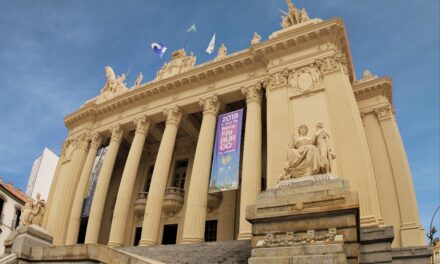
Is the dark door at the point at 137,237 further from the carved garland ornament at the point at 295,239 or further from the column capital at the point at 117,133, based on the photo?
the carved garland ornament at the point at 295,239

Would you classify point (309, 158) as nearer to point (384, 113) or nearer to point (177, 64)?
point (384, 113)

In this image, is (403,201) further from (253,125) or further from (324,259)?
(324,259)

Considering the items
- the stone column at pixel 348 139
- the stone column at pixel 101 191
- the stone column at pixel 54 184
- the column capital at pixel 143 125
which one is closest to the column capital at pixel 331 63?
the stone column at pixel 348 139

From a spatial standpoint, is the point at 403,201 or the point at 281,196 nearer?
the point at 281,196

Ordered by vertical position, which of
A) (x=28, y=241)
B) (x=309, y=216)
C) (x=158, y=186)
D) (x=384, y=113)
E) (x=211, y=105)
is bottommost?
(x=28, y=241)

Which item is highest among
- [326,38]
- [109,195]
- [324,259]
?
[326,38]

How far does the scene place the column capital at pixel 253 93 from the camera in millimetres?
19297

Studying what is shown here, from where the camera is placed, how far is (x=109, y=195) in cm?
2733

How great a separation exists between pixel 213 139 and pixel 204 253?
26.0 ft

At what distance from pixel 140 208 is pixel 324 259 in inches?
730

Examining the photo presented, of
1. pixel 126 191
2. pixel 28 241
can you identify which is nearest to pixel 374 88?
pixel 126 191

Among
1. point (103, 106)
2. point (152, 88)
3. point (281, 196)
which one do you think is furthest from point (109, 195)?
point (281, 196)

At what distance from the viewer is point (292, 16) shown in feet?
66.2

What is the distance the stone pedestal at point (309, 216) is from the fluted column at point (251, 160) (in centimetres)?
700
